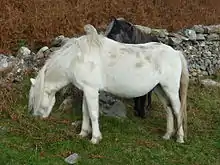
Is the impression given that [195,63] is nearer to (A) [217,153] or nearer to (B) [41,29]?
Result: (B) [41,29]

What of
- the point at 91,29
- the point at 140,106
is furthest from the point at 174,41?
the point at 91,29

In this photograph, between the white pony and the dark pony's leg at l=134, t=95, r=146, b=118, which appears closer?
the white pony

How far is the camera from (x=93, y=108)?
6.27 meters

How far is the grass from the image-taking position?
583cm

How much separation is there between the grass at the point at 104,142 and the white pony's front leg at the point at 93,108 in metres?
0.10

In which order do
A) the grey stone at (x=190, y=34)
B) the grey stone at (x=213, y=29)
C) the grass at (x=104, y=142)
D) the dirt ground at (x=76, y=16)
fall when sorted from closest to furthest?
1. the grass at (x=104, y=142)
2. the dirt ground at (x=76, y=16)
3. the grey stone at (x=190, y=34)
4. the grey stone at (x=213, y=29)

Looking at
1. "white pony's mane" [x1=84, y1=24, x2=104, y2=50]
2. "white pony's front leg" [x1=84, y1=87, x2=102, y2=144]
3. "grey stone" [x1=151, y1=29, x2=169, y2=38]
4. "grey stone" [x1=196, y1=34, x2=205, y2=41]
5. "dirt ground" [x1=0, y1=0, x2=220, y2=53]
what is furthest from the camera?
"grey stone" [x1=196, y1=34, x2=205, y2=41]

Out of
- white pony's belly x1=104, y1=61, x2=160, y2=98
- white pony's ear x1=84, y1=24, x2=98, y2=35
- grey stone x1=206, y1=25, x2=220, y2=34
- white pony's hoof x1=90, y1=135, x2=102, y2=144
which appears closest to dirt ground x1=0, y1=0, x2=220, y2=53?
grey stone x1=206, y1=25, x2=220, y2=34

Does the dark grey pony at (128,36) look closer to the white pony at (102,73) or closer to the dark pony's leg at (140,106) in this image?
the dark pony's leg at (140,106)

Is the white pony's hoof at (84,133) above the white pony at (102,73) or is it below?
below

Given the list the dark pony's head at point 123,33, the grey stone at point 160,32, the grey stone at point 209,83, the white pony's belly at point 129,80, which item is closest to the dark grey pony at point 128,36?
the dark pony's head at point 123,33

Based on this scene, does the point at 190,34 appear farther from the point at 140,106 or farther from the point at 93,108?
the point at 93,108

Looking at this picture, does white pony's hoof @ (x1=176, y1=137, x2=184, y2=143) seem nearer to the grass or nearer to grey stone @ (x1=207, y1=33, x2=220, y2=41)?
the grass

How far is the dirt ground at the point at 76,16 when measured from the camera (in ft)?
31.0
